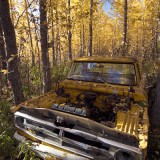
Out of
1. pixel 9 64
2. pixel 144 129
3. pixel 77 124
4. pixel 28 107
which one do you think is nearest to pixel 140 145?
pixel 144 129

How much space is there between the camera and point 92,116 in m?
3.88

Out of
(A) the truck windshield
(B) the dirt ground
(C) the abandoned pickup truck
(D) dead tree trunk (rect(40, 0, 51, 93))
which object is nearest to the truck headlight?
(C) the abandoned pickup truck

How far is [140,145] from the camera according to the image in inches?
95.4

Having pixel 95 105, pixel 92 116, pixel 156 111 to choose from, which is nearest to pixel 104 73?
pixel 95 105

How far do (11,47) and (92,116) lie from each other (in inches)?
106

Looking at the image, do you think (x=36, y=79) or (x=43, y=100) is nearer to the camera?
(x=43, y=100)

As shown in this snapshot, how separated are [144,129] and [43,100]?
2174 mm

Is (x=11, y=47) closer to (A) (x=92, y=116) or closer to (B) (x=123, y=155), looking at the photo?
(A) (x=92, y=116)

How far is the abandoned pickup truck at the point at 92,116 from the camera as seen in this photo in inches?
104

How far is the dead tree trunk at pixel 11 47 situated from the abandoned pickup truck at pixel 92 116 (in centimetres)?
123

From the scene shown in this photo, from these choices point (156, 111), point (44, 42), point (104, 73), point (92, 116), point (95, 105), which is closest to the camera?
point (92, 116)

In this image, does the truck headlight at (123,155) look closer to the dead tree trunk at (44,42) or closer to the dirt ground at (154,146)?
the dirt ground at (154,146)

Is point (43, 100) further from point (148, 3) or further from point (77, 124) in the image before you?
point (148, 3)

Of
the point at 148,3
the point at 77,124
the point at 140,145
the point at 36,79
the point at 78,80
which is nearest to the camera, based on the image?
the point at 140,145
